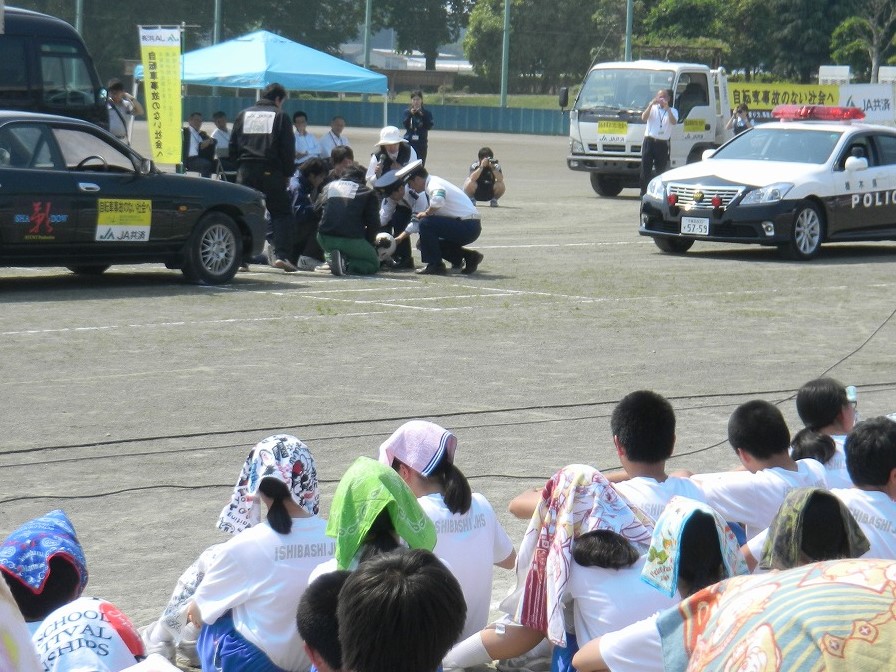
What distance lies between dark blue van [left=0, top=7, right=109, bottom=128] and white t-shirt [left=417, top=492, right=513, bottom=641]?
15498mm

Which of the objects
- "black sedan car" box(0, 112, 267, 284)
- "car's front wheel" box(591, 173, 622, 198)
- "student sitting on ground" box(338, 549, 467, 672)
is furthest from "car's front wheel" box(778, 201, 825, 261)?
"student sitting on ground" box(338, 549, 467, 672)

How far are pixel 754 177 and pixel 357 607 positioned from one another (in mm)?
15558

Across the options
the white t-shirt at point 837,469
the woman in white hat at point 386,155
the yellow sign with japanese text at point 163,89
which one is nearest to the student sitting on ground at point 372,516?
the white t-shirt at point 837,469

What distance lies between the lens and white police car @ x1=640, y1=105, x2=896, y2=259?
17.1 meters

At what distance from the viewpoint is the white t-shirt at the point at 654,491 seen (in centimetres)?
446

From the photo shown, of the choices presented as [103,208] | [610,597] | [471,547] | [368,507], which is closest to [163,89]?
[103,208]

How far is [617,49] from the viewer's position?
87.4 meters

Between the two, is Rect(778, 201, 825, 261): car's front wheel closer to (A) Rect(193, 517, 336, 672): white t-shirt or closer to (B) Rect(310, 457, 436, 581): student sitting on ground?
(A) Rect(193, 517, 336, 672): white t-shirt

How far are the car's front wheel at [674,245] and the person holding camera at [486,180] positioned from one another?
21.1 feet

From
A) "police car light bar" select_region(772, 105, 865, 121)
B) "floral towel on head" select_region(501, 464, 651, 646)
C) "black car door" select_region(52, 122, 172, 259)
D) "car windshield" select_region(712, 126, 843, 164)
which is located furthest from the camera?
"police car light bar" select_region(772, 105, 865, 121)

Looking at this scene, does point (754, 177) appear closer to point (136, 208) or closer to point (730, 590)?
point (136, 208)

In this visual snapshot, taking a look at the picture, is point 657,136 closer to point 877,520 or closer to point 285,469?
point 877,520

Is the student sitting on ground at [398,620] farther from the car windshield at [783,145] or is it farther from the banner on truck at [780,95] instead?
the banner on truck at [780,95]

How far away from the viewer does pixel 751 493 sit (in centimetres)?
483
